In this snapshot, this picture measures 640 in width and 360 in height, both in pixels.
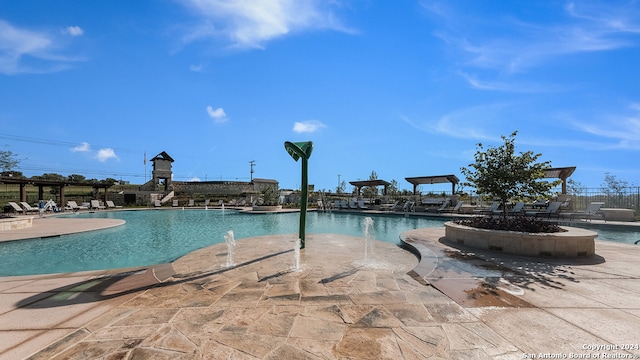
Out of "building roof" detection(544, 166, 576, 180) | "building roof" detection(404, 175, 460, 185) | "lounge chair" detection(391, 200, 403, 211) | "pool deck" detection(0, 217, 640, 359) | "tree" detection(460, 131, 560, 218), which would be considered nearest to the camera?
"pool deck" detection(0, 217, 640, 359)

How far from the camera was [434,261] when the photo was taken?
5.64 meters

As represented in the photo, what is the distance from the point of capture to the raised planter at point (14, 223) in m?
11.5

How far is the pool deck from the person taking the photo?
2.51 m

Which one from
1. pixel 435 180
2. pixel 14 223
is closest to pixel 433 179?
pixel 435 180

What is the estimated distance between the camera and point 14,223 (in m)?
12.0

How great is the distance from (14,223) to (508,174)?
62.2 feet

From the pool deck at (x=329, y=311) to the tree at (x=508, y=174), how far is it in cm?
228

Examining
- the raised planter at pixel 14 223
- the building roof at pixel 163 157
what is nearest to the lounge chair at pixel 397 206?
the raised planter at pixel 14 223

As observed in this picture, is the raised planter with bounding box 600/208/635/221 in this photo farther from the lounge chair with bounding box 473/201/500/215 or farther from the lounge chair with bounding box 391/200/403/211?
the lounge chair with bounding box 391/200/403/211

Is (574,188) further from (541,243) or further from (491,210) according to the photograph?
(541,243)

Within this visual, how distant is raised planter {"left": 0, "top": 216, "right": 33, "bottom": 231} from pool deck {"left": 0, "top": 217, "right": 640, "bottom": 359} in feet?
33.1

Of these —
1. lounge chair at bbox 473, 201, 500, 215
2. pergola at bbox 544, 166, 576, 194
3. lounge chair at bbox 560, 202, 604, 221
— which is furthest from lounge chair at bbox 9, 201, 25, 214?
pergola at bbox 544, 166, 576, 194

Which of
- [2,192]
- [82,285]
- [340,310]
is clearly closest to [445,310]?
[340,310]

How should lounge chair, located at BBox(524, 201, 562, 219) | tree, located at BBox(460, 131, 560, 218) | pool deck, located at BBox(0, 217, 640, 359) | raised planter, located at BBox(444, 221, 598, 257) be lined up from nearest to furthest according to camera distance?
pool deck, located at BBox(0, 217, 640, 359) < raised planter, located at BBox(444, 221, 598, 257) < tree, located at BBox(460, 131, 560, 218) < lounge chair, located at BBox(524, 201, 562, 219)
